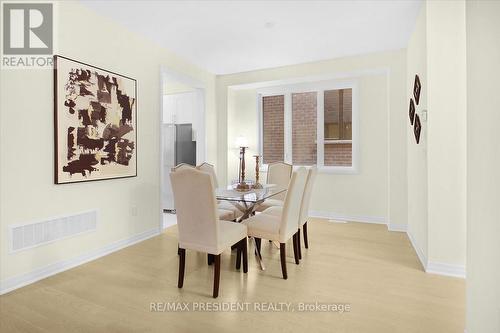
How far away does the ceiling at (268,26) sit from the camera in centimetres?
297

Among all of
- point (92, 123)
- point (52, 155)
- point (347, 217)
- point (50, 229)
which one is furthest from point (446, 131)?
point (50, 229)

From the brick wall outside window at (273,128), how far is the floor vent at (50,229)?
3.40 metres

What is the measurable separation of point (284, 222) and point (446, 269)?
1600 mm

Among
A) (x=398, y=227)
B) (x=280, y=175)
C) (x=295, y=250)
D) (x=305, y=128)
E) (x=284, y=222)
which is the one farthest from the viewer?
(x=305, y=128)

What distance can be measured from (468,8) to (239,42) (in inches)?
114

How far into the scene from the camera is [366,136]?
186 inches

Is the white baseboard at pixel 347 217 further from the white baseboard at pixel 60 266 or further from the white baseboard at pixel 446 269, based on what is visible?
the white baseboard at pixel 60 266

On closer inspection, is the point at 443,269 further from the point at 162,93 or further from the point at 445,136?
the point at 162,93

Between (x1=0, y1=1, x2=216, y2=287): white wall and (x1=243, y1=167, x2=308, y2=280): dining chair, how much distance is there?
174 centimetres

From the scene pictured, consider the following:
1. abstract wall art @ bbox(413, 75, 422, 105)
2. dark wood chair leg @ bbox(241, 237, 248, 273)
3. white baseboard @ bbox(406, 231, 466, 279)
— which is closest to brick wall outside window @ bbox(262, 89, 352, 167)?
abstract wall art @ bbox(413, 75, 422, 105)

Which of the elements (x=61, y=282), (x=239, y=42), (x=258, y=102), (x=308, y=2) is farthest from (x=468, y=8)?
(x=258, y=102)

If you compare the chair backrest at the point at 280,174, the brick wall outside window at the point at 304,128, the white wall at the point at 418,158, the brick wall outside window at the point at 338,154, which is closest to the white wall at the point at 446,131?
the white wall at the point at 418,158

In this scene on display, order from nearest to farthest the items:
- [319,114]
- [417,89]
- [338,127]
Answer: [417,89]
[338,127]
[319,114]

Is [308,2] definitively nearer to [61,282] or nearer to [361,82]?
[361,82]
